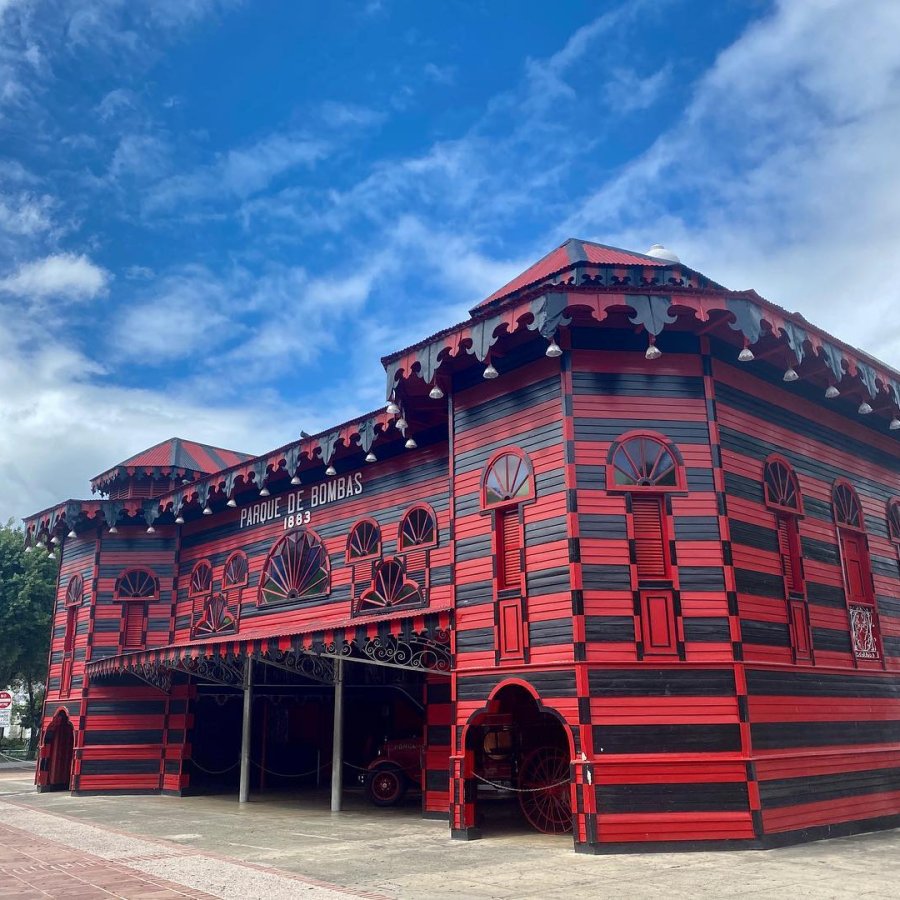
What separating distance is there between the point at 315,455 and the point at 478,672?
7828 mm

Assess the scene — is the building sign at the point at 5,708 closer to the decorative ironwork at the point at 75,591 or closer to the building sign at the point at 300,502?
the decorative ironwork at the point at 75,591

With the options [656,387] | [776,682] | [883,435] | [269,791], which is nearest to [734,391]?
[656,387]

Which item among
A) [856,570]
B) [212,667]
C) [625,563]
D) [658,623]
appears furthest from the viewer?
[212,667]

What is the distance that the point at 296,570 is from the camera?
68.5 feet

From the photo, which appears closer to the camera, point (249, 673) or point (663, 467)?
point (663, 467)

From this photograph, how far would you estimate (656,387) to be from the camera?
13.8 meters

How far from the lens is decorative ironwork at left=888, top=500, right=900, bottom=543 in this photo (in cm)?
1811

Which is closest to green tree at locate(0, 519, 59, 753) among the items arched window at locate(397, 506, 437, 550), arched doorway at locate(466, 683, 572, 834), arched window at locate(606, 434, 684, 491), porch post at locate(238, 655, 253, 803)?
porch post at locate(238, 655, 253, 803)

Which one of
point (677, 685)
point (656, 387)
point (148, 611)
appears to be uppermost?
point (656, 387)

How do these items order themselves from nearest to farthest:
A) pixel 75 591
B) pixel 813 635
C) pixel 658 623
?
pixel 658 623, pixel 813 635, pixel 75 591

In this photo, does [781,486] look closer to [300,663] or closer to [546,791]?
[546,791]

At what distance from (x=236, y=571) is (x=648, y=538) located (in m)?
12.9

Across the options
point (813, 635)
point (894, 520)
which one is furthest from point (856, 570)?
point (813, 635)

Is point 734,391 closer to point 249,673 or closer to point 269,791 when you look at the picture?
point 249,673
